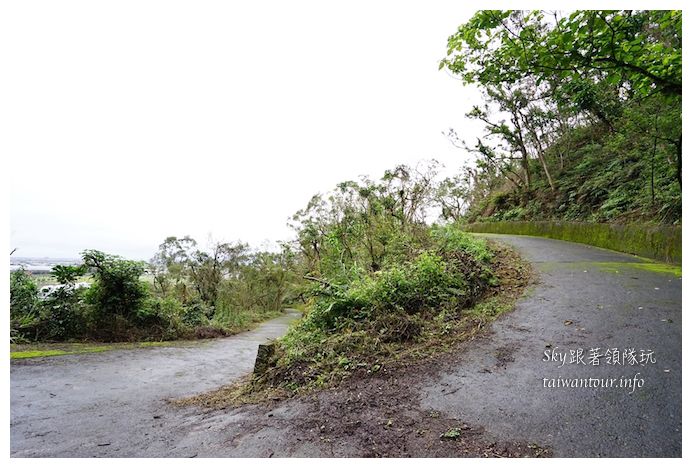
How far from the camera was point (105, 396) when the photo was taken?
183 inches

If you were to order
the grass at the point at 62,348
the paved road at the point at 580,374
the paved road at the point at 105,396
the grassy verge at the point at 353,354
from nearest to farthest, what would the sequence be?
the paved road at the point at 580,374 < the paved road at the point at 105,396 < the grassy verge at the point at 353,354 < the grass at the point at 62,348

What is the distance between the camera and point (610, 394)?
2.64 m

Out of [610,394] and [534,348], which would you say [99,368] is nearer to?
[534,348]

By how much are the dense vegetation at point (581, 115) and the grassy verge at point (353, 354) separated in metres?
3.08

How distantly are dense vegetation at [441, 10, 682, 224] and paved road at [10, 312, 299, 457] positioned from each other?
5.35 metres

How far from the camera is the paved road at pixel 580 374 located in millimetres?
2250

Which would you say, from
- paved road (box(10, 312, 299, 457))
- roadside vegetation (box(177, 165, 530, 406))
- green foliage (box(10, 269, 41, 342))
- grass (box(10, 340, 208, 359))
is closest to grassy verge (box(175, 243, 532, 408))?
roadside vegetation (box(177, 165, 530, 406))

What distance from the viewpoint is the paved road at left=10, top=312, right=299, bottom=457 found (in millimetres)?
3072

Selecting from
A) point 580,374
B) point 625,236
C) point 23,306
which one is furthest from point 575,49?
point 23,306

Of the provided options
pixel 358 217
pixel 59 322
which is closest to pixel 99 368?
pixel 59 322

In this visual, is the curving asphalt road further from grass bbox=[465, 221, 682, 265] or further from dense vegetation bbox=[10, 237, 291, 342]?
dense vegetation bbox=[10, 237, 291, 342]

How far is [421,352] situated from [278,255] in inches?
807

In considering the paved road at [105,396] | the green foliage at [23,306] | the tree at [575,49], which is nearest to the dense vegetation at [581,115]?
the tree at [575,49]

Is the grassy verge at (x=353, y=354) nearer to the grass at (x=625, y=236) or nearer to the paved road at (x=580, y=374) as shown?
the paved road at (x=580, y=374)
